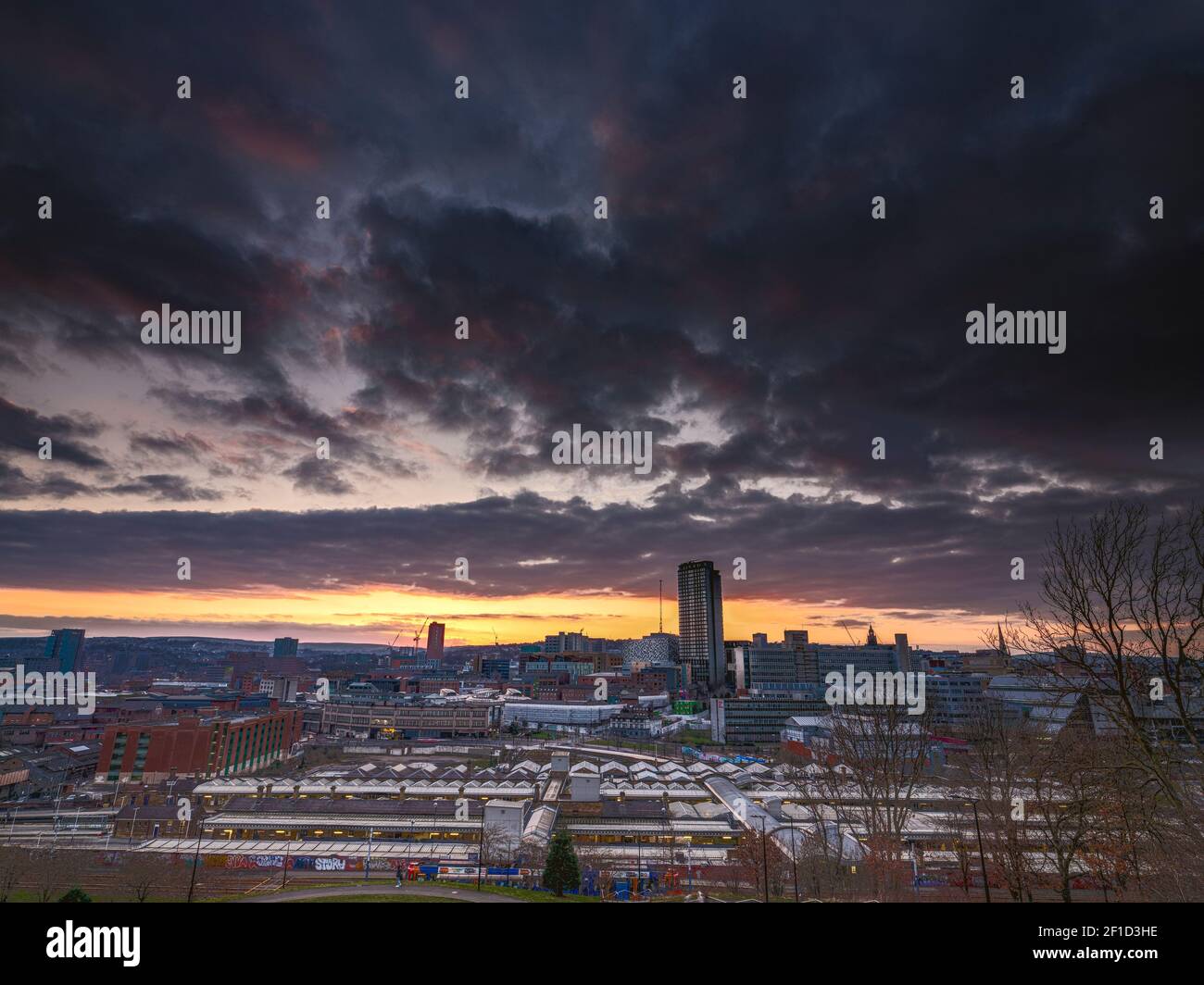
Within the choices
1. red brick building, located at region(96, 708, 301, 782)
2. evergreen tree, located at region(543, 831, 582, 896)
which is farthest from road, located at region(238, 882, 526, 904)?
red brick building, located at region(96, 708, 301, 782)

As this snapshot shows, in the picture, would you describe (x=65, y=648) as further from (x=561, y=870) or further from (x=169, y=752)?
(x=561, y=870)

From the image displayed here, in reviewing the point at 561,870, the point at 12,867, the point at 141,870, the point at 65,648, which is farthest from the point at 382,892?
the point at 65,648

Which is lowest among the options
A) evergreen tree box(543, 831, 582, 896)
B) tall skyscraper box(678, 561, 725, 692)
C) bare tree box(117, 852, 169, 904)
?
tall skyscraper box(678, 561, 725, 692)

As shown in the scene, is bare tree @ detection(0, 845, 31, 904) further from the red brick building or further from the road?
the red brick building

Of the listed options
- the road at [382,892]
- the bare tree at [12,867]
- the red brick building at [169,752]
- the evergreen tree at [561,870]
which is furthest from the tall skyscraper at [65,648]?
the evergreen tree at [561,870]

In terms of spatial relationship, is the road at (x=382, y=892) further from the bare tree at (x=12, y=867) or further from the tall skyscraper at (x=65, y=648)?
the tall skyscraper at (x=65, y=648)
